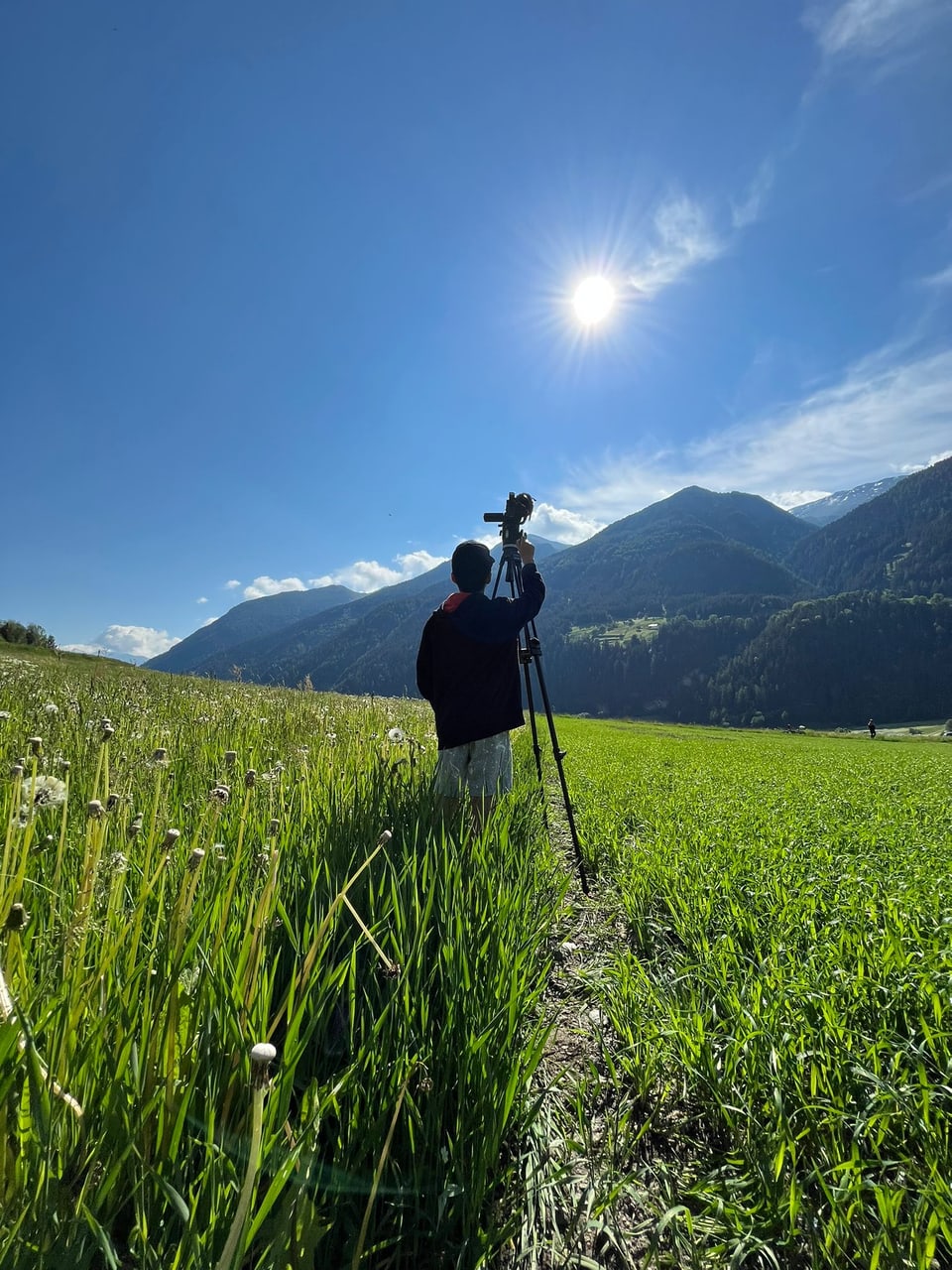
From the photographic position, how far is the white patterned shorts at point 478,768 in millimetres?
5023

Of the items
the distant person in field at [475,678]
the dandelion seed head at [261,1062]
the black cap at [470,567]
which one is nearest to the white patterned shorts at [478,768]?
the distant person in field at [475,678]

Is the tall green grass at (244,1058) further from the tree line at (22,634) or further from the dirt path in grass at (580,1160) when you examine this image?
the tree line at (22,634)

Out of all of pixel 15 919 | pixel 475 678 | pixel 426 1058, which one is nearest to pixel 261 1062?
pixel 15 919

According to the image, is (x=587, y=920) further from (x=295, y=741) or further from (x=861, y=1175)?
(x=295, y=741)

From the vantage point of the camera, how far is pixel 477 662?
5.07m

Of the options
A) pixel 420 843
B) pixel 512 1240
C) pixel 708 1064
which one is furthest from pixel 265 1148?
pixel 420 843

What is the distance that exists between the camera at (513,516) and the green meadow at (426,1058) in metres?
3.23

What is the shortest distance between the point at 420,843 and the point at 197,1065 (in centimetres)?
235

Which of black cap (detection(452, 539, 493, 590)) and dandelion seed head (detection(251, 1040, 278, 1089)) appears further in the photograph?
black cap (detection(452, 539, 493, 590))

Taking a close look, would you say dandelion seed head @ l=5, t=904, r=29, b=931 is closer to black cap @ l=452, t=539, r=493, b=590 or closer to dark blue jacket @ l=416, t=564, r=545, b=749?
dark blue jacket @ l=416, t=564, r=545, b=749

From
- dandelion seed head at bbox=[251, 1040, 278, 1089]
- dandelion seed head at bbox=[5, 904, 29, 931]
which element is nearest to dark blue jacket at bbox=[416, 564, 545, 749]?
dandelion seed head at bbox=[5, 904, 29, 931]

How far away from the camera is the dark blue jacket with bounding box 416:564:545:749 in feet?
16.1

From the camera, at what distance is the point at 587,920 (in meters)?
4.46

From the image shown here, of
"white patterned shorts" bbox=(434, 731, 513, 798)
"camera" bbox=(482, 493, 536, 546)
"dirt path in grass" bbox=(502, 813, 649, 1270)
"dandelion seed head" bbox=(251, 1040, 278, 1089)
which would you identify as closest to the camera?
"dandelion seed head" bbox=(251, 1040, 278, 1089)
